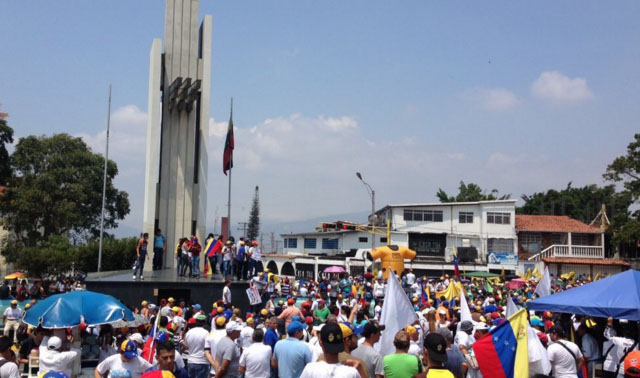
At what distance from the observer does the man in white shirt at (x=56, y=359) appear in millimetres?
7273

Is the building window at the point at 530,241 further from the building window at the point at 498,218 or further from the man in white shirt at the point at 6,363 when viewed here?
the man in white shirt at the point at 6,363

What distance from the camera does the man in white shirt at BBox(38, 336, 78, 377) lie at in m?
7.27

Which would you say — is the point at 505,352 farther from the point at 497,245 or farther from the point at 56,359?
the point at 497,245

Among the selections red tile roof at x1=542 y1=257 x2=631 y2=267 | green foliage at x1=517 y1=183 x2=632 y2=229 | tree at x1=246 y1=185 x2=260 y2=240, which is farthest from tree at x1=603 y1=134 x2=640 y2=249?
tree at x1=246 y1=185 x2=260 y2=240

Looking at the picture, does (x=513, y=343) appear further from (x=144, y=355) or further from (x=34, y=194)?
(x=34, y=194)

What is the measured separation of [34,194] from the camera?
4541 cm

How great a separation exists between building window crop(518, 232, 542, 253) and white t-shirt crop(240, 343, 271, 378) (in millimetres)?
51894

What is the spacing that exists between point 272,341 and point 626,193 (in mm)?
41052

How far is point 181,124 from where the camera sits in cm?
3123

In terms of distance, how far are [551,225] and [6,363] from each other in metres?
55.7

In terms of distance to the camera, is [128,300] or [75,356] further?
[128,300]


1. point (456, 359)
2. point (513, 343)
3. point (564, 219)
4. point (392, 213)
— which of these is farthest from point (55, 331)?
point (564, 219)

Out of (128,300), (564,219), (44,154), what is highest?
(44,154)

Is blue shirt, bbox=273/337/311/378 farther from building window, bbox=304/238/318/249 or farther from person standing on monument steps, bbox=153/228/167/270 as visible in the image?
building window, bbox=304/238/318/249
